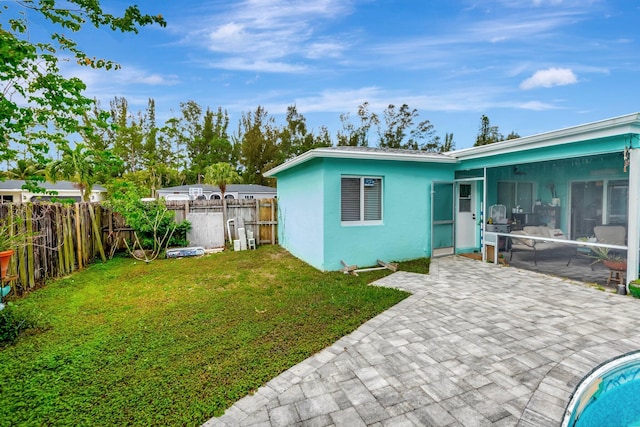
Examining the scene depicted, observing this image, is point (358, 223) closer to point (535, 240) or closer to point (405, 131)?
point (535, 240)

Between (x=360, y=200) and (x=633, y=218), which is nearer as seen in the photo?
(x=633, y=218)

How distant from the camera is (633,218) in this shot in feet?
16.3

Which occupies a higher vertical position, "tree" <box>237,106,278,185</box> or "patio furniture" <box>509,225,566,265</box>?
"tree" <box>237,106,278,185</box>

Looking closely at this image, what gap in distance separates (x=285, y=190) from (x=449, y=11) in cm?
674

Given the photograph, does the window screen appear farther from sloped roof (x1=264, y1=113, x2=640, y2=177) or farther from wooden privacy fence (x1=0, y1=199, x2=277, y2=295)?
wooden privacy fence (x1=0, y1=199, x2=277, y2=295)

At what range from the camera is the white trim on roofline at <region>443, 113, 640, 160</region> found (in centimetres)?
473

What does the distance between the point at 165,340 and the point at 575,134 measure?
7087 millimetres

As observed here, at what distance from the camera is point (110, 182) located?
11.1ft

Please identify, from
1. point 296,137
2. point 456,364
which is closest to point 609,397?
point 456,364

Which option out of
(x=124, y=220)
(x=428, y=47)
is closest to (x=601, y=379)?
(x=428, y=47)

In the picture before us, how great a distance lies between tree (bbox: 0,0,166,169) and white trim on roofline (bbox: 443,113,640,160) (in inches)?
251

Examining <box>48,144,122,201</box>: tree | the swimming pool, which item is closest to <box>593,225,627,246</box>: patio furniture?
the swimming pool

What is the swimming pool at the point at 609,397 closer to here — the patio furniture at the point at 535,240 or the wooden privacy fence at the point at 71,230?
the patio furniture at the point at 535,240

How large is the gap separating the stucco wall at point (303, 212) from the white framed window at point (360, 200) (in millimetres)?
601
